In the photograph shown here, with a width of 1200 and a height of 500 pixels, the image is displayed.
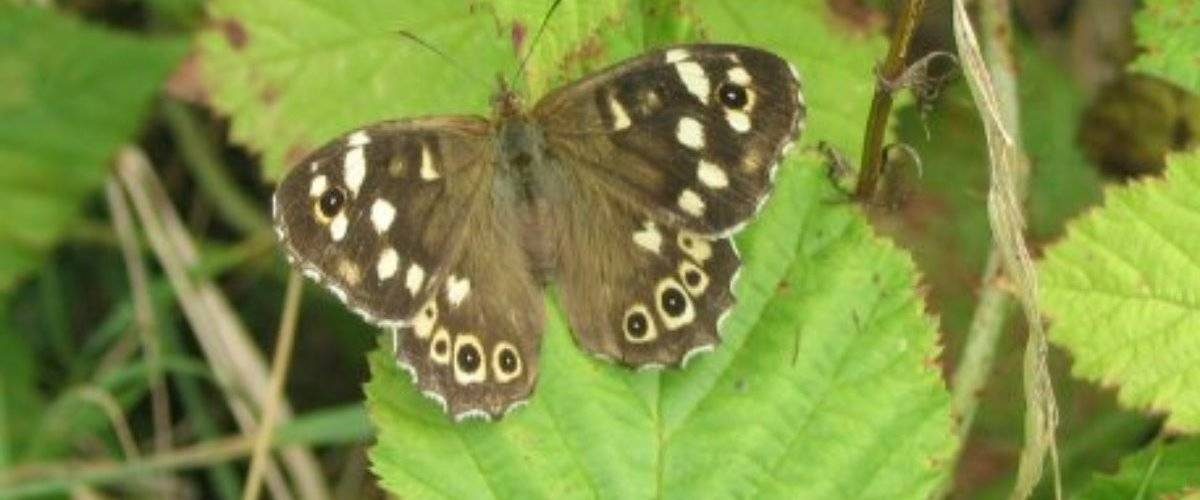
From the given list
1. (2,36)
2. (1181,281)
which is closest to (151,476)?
(2,36)

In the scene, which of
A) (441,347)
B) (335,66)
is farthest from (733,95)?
(335,66)

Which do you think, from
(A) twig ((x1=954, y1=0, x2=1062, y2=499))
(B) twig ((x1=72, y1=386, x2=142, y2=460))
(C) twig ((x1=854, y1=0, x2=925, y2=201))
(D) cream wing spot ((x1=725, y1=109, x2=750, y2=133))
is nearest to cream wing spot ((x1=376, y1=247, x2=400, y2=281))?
(D) cream wing spot ((x1=725, y1=109, x2=750, y2=133))

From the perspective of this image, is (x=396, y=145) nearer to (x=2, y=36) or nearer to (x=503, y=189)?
(x=503, y=189)

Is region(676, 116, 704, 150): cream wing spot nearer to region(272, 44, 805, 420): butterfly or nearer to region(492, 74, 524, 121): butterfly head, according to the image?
region(272, 44, 805, 420): butterfly

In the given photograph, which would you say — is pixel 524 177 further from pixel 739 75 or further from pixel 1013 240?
pixel 1013 240

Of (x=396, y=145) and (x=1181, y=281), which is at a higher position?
(x=396, y=145)

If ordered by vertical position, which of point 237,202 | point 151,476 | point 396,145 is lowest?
point 151,476
